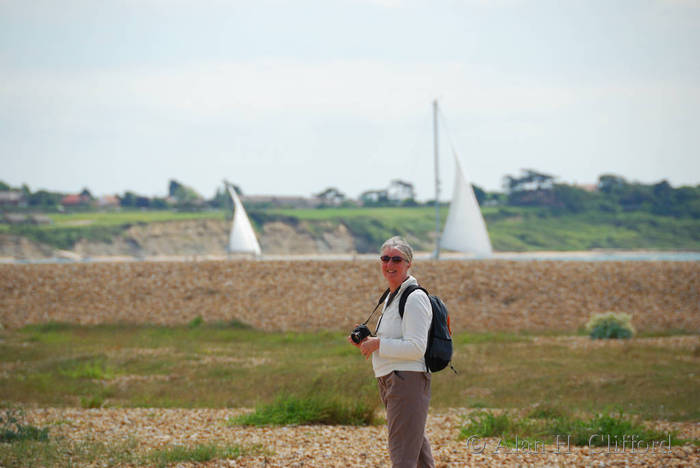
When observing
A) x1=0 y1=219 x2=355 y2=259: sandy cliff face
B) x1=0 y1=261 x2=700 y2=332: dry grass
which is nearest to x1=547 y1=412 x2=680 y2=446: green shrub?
x1=0 y1=261 x2=700 y2=332: dry grass

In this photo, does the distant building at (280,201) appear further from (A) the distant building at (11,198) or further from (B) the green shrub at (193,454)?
(B) the green shrub at (193,454)

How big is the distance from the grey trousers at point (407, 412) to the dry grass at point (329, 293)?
18508 millimetres

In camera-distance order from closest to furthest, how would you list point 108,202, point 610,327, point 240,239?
point 610,327 → point 240,239 → point 108,202

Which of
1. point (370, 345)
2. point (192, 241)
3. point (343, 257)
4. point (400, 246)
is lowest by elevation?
point (343, 257)

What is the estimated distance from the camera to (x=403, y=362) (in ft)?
15.1

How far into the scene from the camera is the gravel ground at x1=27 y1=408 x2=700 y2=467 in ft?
21.0

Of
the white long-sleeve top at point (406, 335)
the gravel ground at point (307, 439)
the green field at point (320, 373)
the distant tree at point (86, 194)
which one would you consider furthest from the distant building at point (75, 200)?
the white long-sleeve top at point (406, 335)

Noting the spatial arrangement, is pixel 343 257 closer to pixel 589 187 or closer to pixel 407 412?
pixel 407 412

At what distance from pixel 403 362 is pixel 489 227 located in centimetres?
8797

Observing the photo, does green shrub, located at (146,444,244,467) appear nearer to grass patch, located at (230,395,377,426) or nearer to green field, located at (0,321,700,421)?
grass patch, located at (230,395,377,426)

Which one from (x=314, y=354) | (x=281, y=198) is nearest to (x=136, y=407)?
(x=314, y=354)

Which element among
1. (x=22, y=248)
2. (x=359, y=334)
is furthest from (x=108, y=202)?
(x=359, y=334)

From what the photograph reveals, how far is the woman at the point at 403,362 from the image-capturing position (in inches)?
178

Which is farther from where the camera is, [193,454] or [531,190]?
[531,190]
